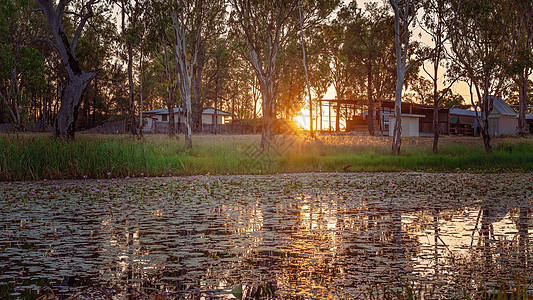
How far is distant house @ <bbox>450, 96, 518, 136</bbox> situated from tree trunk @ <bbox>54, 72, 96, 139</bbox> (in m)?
45.2

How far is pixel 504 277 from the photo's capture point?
4.59 metres

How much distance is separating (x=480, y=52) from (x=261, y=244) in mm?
26964

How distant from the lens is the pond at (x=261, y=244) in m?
4.36

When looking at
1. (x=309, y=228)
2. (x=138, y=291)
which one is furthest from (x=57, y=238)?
(x=309, y=228)

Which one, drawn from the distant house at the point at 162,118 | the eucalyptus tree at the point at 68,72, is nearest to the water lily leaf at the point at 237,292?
the eucalyptus tree at the point at 68,72

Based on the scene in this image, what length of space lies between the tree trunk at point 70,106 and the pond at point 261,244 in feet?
34.5

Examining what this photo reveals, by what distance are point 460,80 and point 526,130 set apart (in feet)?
81.3

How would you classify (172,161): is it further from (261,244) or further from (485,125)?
(485,125)

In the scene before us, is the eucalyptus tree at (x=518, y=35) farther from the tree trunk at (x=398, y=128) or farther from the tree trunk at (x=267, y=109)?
the tree trunk at (x=267, y=109)

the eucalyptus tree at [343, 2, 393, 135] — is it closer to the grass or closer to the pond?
the grass

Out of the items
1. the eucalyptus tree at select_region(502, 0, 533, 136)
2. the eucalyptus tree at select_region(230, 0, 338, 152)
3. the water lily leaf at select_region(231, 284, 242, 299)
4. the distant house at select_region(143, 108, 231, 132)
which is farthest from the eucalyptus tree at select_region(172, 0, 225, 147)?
the distant house at select_region(143, 108, 231, 132)

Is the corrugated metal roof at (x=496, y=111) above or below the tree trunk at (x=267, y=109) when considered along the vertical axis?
above

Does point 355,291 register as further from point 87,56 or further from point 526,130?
point 526,130

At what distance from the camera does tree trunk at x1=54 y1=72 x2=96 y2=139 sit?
21.8 m
